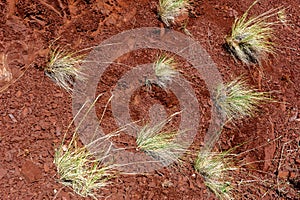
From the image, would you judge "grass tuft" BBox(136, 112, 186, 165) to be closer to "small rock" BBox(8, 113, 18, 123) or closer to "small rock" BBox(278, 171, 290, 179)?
"small rock" BBox(8, 113, 18, 123)

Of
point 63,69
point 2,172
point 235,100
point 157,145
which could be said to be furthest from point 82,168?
point 235,100

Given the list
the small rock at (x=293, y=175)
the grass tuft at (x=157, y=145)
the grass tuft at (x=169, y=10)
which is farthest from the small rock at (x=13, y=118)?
the small rock at (x=293, y=175)

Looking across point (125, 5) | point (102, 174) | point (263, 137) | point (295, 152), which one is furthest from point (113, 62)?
point (295, 152)

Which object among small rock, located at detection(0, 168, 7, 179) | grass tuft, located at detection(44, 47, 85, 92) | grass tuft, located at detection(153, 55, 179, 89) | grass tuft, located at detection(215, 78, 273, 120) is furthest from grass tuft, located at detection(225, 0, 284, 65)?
small rock, located at detection(0, 168, 7, 179)

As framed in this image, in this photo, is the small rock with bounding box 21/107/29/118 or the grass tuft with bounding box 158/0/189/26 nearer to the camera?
the small rock with bounding box 21/107/29/118

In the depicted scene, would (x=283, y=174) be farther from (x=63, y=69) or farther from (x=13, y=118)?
(x=13, y=118)

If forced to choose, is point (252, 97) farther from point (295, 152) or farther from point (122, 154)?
point (122, 154)
